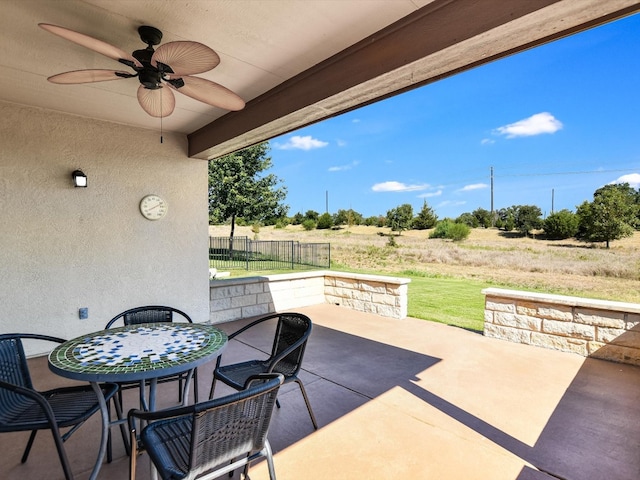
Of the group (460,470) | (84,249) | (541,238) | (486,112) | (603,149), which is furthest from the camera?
(486,112)

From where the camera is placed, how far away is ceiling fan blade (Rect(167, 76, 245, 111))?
2146 mm

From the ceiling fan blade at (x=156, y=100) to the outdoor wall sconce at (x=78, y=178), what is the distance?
1.68 metres

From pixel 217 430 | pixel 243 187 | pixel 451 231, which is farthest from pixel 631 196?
pixel 217 430

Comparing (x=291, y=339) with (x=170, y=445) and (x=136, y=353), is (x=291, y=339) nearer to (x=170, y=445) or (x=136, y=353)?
(x=136, y=353)

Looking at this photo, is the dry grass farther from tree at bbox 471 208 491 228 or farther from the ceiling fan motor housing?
the ceiling fan motor housing

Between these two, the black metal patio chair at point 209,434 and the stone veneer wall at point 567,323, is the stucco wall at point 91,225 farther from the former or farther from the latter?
the stone veneer wall at point 567,323

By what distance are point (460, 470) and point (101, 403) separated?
1.94 metres

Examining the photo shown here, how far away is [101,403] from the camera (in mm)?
1682

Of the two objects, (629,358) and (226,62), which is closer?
(226,62)

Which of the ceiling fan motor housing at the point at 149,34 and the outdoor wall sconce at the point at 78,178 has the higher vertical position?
the ceiling fan motor housing at the point at 149,34

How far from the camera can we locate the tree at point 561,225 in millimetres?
12008

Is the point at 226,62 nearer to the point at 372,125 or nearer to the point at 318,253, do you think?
the point at 318,253

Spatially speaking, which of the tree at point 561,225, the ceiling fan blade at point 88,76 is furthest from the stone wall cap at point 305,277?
the tree at point 561,225

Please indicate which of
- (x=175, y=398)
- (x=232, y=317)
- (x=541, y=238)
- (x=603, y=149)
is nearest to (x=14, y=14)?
(x=175, y=398)
